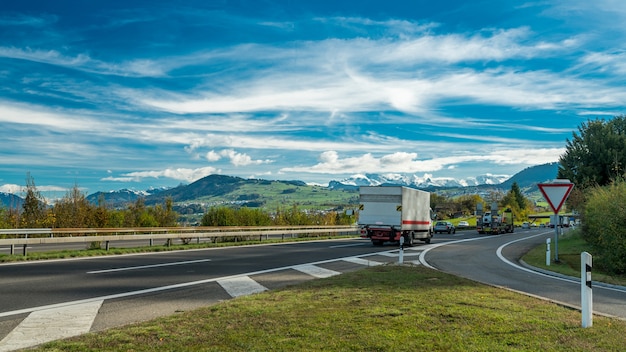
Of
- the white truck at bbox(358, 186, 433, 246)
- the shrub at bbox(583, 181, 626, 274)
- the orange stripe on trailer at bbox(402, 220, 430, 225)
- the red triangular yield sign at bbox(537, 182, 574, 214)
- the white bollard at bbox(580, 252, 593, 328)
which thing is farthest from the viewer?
the orange stripe on trailer at bbox(402, 220, 430, 225)

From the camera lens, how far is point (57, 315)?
8.08 meters

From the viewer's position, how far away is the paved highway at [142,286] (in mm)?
7730

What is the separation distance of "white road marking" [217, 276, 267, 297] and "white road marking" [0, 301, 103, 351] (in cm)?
284

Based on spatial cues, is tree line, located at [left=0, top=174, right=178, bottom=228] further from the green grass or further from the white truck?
the green grass

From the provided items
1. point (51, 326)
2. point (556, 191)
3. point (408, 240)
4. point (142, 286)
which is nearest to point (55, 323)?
point (51, 326)

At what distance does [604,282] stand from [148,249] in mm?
17947

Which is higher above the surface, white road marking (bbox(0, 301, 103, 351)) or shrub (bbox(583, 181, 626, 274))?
shrub (bbox(583, 181, 626, 274))

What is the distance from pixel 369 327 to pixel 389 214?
24.8 m

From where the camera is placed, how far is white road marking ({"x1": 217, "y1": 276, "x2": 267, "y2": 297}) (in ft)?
35.7

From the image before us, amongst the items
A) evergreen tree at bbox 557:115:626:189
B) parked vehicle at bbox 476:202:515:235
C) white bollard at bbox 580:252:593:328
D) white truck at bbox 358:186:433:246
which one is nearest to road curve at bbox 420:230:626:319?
white bollard at bbox 580:252:593:328

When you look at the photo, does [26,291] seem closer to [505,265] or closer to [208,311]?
[208,311]

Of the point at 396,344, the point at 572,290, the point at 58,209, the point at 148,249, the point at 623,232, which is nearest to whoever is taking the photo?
the point at 396,344

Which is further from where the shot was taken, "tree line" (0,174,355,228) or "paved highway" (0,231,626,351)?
"tree line" (0,174,355,228)

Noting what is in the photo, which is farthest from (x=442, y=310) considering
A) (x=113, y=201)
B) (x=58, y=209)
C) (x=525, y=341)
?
(x=113, y=201)
